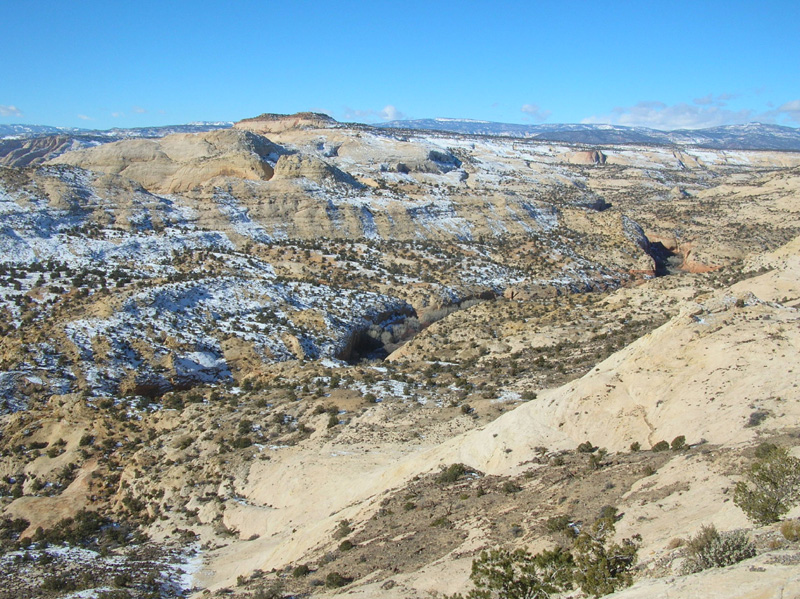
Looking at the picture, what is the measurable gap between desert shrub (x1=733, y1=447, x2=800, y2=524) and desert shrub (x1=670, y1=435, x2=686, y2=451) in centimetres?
415

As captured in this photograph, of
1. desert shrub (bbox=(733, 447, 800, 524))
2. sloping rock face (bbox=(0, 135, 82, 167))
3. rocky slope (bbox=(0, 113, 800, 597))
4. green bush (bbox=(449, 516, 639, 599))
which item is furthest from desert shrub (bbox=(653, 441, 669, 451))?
sloping rock face (bbox=(0, 135, 82, 167))

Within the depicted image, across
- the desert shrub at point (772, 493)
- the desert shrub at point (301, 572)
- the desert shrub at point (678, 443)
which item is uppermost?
the desert shrub at point (772, 493)

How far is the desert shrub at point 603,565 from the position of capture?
7250 millimetres

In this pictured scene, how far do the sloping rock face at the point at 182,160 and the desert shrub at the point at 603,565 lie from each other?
54.8m

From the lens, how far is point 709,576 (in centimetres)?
637

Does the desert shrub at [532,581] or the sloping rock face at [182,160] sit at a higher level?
the sloping rock face at [182,160]

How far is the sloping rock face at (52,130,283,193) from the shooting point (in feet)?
188

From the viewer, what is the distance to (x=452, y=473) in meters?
14.5

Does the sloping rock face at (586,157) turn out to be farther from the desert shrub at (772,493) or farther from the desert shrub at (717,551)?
the desert shrub at (717,551)

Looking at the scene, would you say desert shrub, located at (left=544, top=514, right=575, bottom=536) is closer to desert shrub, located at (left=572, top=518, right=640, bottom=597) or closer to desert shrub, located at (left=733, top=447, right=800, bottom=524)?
desert shrub, located at (left=572, top=518, right=640, bottom=597)

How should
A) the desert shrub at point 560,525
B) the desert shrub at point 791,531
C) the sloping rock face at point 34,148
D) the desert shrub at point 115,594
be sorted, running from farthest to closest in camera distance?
the sloping rock face at point 34,148 → the desert shrub at point 115,594 → the desert shrub at point 560,525 → the desert shrub at point 791,531

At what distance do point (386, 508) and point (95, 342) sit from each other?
65.6 feet

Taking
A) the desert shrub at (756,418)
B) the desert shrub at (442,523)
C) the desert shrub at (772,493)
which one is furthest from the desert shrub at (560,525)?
the desert shrub at (756,418)

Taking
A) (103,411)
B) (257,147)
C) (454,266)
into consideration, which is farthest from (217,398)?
(257,147)
